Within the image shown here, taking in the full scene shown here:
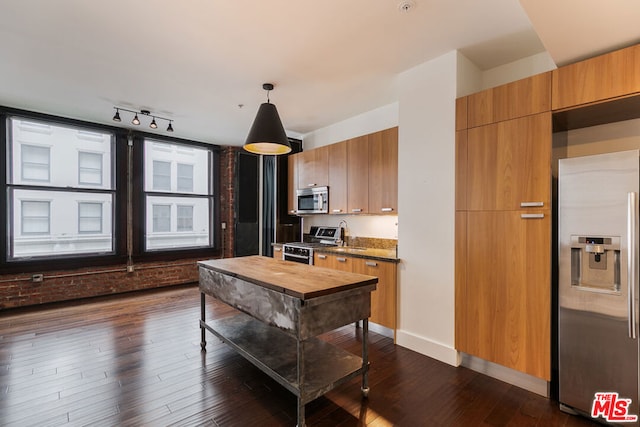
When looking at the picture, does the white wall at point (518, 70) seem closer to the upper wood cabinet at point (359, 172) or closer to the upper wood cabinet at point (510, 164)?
the upper wood cabinet at point (510, 164)

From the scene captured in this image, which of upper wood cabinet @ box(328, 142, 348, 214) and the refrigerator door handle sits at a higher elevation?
upper wood cabinet @ box(328, 142, 348, 214)

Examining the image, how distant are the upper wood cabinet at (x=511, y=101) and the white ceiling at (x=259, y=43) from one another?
22cm

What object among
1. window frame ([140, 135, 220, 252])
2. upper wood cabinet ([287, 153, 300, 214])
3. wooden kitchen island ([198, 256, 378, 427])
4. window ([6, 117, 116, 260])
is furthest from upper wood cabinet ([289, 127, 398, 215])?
window ([6, 117, 116, 260])

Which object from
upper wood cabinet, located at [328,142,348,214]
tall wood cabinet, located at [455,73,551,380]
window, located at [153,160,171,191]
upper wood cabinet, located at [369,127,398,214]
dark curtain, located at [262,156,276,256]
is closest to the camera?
tall wood cabinet, located at [455,73,551,380]

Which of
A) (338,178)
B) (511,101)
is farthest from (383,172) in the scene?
(511,101)

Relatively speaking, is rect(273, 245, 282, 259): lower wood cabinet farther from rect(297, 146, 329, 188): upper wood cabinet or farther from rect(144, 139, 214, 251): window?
rect(144, 139, 214, 251): window

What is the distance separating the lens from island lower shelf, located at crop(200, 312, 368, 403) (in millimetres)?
1935

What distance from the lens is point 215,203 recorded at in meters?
6.18

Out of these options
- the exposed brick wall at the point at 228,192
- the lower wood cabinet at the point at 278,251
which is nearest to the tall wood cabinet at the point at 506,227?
the lower wood cabinet at the point at 278,251

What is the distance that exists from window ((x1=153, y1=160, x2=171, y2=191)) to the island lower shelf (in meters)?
3.59

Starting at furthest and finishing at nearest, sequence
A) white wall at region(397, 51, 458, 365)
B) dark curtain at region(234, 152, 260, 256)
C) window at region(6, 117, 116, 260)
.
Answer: dark curtain at region(234, 152, 260, 256) < window at region(6, 117, 116, 260) < white wall at region(397, 51, 458, 365)

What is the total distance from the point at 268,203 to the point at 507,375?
4.36 meters

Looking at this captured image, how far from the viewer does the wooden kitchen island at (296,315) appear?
1.84 metres

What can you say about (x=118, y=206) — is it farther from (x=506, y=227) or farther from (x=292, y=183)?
(x=506, y=227)
